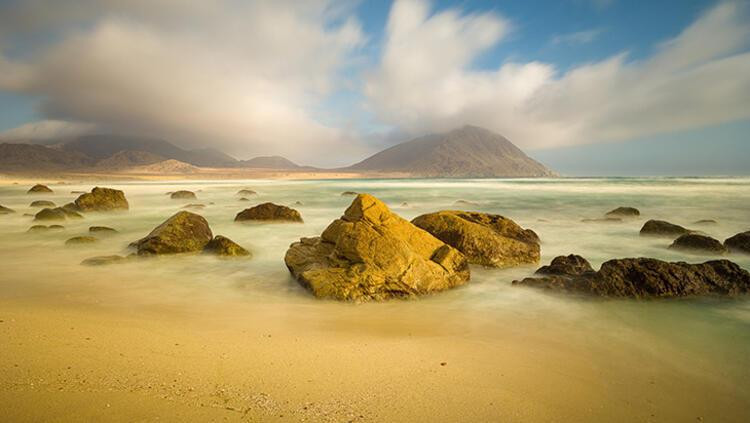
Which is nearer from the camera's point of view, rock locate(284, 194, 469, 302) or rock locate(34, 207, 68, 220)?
rock locate(284, 194, 469, 302)

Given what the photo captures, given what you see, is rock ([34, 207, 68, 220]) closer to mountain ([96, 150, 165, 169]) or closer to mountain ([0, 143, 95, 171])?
mountain ([96, 150, 165, 169])

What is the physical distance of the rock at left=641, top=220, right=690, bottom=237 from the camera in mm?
10328

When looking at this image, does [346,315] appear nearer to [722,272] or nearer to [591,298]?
[591,298]

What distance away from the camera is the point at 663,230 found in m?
10.6

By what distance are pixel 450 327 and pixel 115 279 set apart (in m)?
5.41

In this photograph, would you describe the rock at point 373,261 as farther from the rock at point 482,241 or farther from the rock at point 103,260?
the rock at point 103,260

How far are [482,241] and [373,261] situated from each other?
2952 millimetres

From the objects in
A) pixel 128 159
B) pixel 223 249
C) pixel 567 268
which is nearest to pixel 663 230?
pixel 567 268

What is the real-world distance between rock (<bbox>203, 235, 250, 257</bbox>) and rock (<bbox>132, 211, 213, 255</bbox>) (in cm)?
25

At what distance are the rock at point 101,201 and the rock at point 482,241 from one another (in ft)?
52.0

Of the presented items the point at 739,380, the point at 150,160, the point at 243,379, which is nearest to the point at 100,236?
the point at 243,379

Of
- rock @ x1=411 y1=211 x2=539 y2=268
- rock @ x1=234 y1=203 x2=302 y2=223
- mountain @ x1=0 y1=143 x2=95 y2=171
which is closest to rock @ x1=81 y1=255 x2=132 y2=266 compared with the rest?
rock @ x1=411 y1=211 x2=539 y2=268

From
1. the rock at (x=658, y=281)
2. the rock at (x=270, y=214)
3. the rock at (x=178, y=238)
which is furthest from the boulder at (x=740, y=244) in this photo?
the rock at (x=270, y=214)

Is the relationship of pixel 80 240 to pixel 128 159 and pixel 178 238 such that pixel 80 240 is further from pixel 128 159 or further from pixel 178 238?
pixel 128 159
